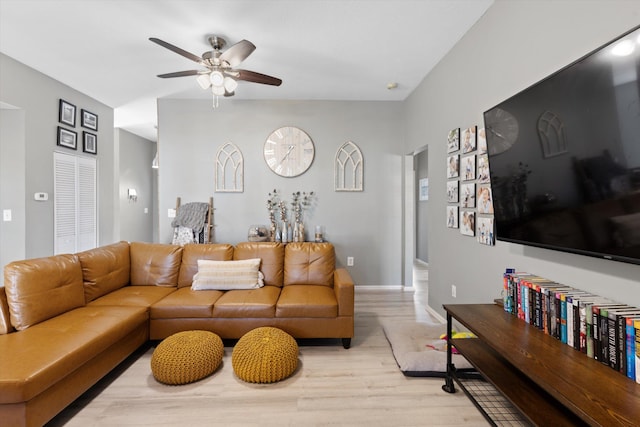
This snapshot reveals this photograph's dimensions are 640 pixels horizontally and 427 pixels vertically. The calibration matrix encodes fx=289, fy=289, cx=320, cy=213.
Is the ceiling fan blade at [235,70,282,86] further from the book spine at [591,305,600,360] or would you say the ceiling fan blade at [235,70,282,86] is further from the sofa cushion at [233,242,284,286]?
the book spine at [591,305,600,360]

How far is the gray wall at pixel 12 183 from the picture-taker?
3.22 metres

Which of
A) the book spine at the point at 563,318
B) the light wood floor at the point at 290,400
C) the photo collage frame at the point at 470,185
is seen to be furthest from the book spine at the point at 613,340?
the photo collage frame at the point at 470,185

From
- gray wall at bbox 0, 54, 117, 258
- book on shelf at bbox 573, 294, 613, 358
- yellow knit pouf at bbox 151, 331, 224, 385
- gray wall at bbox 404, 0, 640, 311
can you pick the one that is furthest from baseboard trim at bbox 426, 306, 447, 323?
gray wall at bbox 0, 54, 117, 258

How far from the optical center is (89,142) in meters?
4.18

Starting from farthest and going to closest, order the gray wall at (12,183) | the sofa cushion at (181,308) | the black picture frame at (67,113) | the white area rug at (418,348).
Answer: the black picture frame at (67,113) → the gray wall at (12,183) → the sofa cushion at (181,308) → the white area rug at (418,348)

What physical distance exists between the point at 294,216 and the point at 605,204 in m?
3.41

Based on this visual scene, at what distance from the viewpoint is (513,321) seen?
64.6 inches

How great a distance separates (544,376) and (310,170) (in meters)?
3.51

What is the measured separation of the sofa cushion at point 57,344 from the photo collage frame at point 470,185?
281cm

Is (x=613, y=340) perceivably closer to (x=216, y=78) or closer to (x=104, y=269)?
(x=216, y=78)

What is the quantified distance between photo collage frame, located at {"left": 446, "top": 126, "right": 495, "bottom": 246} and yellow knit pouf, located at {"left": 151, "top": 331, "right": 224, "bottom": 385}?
226cm

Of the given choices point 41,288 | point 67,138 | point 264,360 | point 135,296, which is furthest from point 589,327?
point 67,138

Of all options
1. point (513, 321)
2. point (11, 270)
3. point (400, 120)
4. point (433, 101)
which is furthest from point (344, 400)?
point (400, 120)

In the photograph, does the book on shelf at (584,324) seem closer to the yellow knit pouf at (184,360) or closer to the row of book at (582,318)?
the row of book at (582,318)
